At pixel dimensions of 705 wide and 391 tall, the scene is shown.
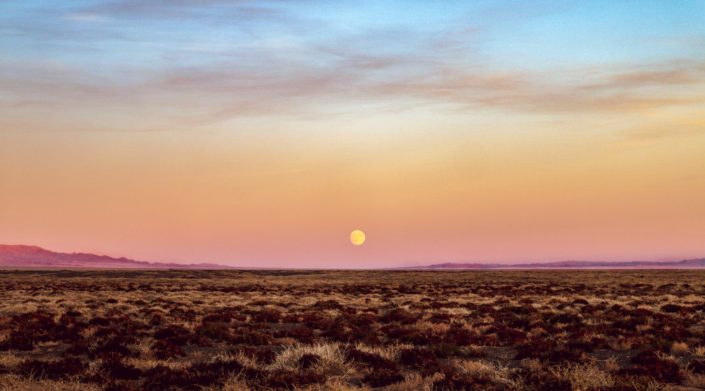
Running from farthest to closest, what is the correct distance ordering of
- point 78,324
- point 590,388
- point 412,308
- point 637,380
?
point 412,308 → point 78,324 → point 637,380 → point 590,388

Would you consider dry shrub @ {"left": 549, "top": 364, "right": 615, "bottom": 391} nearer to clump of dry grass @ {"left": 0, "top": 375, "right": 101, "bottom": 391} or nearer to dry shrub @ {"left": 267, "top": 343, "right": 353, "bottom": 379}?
dry shrub @ {"left": 267, "top": 343, "right": 353, "bottom": 379}

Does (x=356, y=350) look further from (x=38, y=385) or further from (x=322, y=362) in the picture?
(x=38, y=385)

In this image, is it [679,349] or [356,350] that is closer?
[356,350]

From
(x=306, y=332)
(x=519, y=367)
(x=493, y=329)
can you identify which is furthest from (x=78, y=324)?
(x=519, y=367)

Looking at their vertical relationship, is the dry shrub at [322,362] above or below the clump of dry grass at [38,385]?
above

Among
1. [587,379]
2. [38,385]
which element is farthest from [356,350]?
[38,385]

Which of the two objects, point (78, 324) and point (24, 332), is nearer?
point (24, 332)

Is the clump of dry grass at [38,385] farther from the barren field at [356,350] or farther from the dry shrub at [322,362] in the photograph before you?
the dry shrub at [322,362]

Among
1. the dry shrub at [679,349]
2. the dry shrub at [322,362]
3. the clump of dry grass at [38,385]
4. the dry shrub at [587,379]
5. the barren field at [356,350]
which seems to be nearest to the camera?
the dry shrub at [587,379]

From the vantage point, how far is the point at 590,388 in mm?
10555

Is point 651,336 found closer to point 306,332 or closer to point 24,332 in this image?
point 306,332

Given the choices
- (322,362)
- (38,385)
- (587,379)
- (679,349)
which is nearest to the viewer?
(587,379)

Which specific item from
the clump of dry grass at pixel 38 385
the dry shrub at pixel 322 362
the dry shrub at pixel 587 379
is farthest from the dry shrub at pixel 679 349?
the clump of dry grass at pixel 38 385

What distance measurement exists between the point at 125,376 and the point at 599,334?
13923mm
